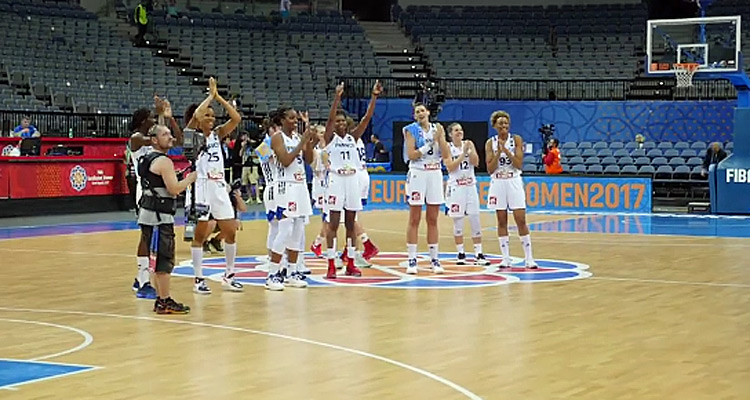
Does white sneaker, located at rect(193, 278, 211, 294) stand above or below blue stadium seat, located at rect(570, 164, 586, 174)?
below

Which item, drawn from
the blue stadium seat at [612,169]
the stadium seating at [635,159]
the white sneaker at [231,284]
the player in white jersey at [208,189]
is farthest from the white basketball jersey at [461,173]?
the blue stadium seat at [612,169]

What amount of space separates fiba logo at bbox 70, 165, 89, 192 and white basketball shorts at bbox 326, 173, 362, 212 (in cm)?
1343

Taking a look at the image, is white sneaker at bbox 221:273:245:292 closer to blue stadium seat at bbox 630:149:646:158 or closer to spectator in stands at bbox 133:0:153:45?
blue stadium seat at bbox 630:149:646:158

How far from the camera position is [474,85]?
37.7 meters

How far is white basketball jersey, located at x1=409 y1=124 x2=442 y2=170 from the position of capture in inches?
559

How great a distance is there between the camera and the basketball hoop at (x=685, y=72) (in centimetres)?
2734

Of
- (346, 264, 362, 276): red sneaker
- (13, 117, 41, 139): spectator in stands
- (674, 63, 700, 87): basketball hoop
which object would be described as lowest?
(346, 264, 362, 276): red sneaker

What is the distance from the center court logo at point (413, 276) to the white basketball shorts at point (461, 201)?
2.36ft

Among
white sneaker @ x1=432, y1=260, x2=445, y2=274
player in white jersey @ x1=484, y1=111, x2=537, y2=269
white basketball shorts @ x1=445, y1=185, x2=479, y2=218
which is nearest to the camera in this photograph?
white sneaker @ x1=432, y1=260, x2=445, y2=274

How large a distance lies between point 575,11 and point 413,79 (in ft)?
27.3

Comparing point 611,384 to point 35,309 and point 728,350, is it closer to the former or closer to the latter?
point 728,350

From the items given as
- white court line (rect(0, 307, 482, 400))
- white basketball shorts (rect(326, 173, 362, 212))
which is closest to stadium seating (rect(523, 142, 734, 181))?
white basketball shorts (rect(326, 173, 362, 212))

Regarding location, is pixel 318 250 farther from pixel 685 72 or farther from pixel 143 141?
pixel 685 72

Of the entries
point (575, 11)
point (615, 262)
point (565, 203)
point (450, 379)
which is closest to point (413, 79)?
point (575, 11)
